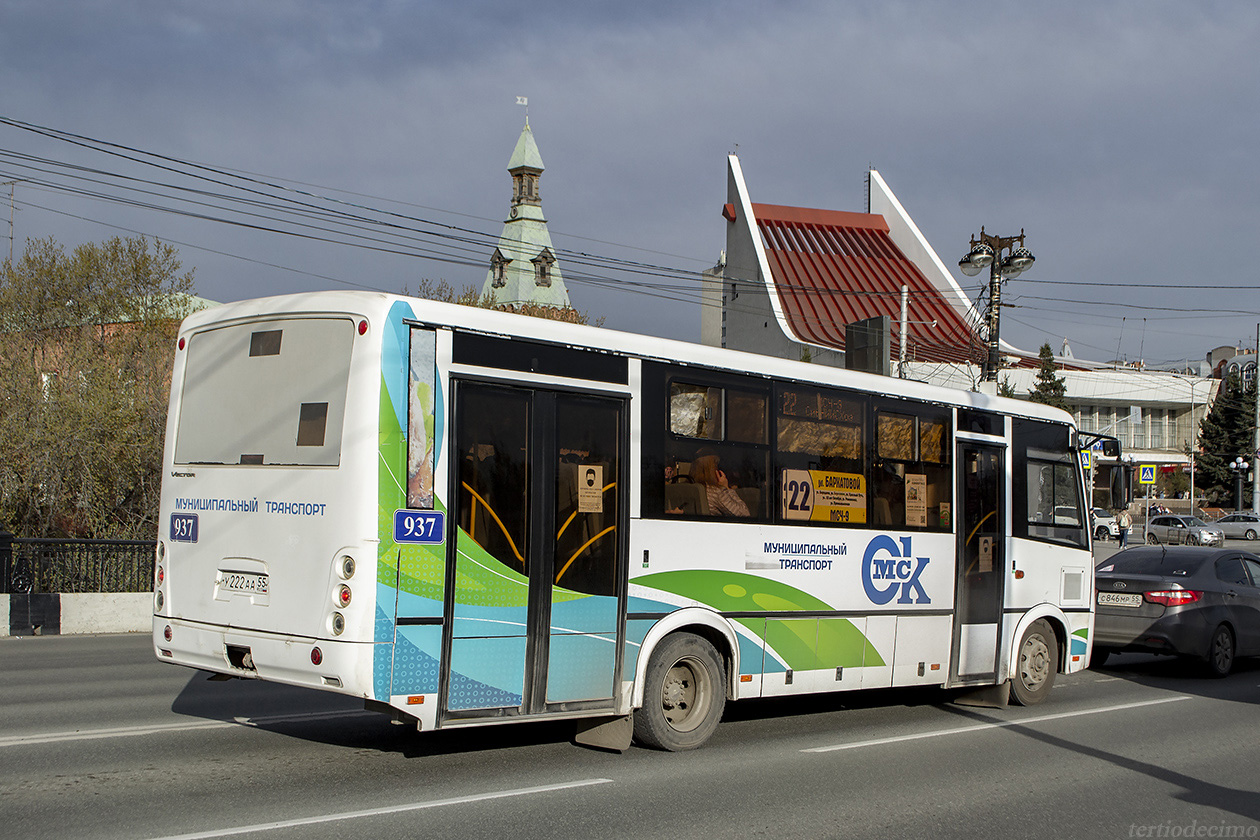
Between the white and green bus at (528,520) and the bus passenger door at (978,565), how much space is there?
0.53 m

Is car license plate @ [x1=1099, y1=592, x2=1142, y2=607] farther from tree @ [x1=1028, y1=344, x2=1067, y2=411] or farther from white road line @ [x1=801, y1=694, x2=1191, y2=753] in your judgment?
tree @ [x1=1028, y1=344, x2=1067, y2=411]

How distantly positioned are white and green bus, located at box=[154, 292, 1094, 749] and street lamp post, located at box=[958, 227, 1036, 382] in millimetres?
12529

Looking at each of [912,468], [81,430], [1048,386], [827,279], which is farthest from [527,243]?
[912,468]

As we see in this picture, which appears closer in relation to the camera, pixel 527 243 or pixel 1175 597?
pixel 1175 597

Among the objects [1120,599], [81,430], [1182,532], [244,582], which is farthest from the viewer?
[1182,532]

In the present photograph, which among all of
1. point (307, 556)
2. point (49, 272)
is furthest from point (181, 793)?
point (49, 272)

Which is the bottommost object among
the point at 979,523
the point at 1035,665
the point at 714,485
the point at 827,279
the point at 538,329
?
the point at 1035,665

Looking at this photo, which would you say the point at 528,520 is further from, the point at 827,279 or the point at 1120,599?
the point at 827,279

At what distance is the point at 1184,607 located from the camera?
13.9 meters

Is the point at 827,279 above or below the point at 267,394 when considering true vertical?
above

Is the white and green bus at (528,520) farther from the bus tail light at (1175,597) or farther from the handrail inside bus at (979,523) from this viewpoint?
the bus tail light at (1175,597)

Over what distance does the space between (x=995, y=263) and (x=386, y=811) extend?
1865 centimetres

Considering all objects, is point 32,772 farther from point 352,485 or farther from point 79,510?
point 79,510

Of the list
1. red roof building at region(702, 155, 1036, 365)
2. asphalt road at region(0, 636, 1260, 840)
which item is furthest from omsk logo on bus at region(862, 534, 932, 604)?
red roof building at region(702, 155, 1036, 365)
